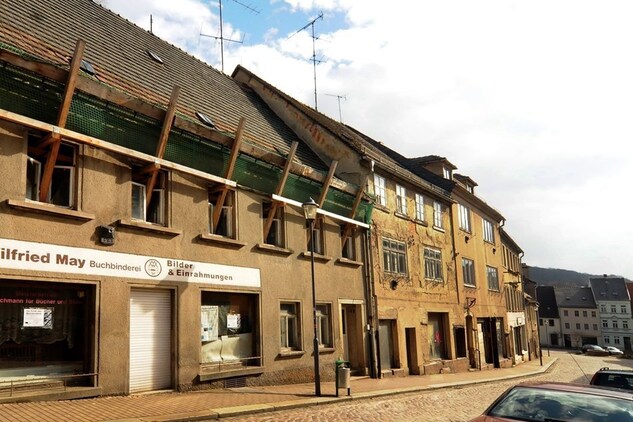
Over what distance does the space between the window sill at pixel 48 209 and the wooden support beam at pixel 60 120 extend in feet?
1.35

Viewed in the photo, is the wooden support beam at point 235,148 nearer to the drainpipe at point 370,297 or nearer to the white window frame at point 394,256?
the drainpipe at point 370,297

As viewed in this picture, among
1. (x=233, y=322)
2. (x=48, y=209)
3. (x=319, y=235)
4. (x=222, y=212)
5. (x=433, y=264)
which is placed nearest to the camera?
(x=48, y=209)

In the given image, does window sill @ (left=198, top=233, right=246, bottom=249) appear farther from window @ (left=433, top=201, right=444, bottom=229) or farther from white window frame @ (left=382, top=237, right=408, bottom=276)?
window @ (left=433, top=201, right=444, bottom=229)

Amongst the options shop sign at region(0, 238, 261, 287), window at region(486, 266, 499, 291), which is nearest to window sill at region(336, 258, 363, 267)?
shop sign at region(0, 238, 261, 287)

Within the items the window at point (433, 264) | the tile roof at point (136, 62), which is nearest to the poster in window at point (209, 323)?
the tile roof at point (136, 62)

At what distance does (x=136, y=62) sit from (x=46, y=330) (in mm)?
9506

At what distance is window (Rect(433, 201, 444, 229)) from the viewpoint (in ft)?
97.3

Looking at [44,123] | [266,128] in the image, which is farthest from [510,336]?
[44,123]

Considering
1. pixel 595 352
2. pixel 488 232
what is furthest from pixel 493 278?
pixel 595 352

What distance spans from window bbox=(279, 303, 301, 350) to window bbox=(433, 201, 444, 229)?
1311 cm

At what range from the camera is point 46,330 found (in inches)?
467

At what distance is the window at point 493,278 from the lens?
125 ft

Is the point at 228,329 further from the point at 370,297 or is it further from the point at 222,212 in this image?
the point at 370,297

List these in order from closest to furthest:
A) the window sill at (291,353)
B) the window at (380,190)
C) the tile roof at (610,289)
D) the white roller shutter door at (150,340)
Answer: the white roller shutter door at (150,340), the window sill at (291,353), the window at (380,190), the tile roof at (610,289)
